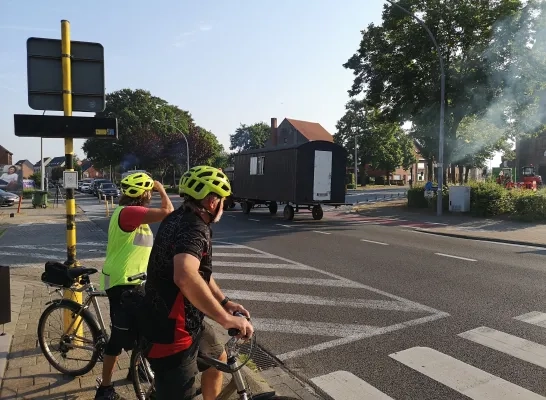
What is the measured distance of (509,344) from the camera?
505 cm

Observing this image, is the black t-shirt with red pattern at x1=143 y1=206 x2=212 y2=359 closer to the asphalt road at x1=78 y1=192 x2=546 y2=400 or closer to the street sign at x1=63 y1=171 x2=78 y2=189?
the asphalt road at x1=78 y1=192 x2=546 y2=400

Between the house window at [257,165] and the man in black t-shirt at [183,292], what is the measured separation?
19.5 meters

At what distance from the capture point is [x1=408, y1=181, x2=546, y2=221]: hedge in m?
18.4

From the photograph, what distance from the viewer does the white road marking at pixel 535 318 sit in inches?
227

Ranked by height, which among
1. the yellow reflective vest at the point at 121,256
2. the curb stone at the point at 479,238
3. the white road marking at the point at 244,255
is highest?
the yellow reflective vest at the point at 121,256

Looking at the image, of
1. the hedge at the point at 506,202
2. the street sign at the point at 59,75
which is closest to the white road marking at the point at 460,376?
the street sign at the point at 59,75

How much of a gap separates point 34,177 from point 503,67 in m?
64.9

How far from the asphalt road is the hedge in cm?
745

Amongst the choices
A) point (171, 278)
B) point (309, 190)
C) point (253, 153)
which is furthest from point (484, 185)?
point (171, 278)

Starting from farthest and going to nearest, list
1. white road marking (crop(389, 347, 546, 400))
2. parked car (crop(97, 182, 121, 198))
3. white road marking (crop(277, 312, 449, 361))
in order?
parked car (crop(97, 182, 121, 198)) → white road marking (crop(277, 312, 449, 361)) → white road marking (crop(389, 347, 546, 400))

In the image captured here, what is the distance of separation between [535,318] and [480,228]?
11720 millimetres

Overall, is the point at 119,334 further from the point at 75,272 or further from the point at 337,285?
the point at 337,285

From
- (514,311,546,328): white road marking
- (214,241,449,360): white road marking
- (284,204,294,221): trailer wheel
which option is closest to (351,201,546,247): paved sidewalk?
(284,204,294,221): trailer wheel

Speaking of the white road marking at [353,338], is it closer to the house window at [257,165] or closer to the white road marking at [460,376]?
the white road marking at [460,376]
